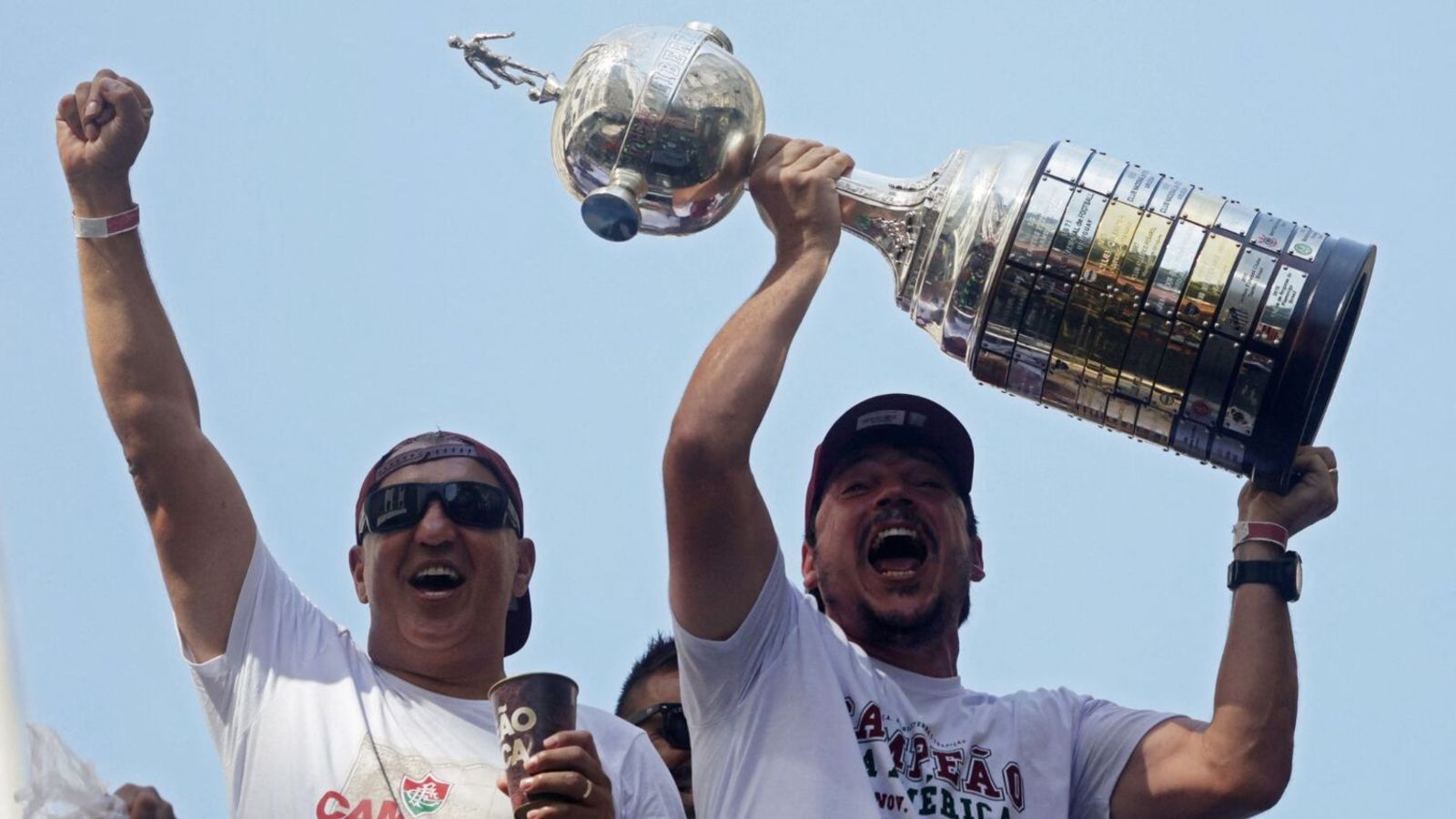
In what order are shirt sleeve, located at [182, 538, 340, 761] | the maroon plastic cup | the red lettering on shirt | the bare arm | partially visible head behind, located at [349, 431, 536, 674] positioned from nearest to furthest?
the maroon plastic cup < the red lettering on shirt < shirt sleeve, located at [182, 538, 340, 761] < the bare arm < partially visible head behind, located at [349, 431, 536, 674]

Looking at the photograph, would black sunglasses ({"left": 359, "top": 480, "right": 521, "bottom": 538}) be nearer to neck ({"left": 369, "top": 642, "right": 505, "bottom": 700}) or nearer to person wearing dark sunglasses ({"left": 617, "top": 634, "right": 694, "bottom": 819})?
neck ({"left": 369, "top": 642, "right": 505, "bottom": 700})

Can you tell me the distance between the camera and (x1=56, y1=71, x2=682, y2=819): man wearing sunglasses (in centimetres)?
544

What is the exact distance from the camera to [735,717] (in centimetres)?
549

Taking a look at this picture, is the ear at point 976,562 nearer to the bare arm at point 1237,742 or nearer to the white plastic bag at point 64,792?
the bare arm at point 1237,742

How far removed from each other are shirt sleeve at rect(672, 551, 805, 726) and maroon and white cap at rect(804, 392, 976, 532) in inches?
32.8

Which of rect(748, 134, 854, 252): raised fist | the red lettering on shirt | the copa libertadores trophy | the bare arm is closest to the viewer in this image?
the red lettering on shirt

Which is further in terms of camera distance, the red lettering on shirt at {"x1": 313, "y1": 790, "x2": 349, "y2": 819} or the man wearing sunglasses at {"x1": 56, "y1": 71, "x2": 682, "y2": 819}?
the man wearing sunglasses at {"x1": 56, "y1": 71, "x2": 682, "y2": 819}

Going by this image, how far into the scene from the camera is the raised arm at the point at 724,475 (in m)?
5.42

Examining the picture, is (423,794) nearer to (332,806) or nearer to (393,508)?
(332,806)

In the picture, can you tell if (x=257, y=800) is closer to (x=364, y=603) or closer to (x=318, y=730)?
(x=318, y=730)

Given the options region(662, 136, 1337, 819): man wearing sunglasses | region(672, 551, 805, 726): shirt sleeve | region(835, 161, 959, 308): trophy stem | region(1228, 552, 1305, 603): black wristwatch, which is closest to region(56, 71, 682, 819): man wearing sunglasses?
region(672, 551, 805, 726): shirt sleeve

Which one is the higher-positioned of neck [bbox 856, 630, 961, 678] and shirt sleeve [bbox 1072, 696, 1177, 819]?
neck [bbox 856, 630, 961, 678]

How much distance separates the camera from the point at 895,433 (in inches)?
250

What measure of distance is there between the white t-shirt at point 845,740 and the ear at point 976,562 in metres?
0.66
